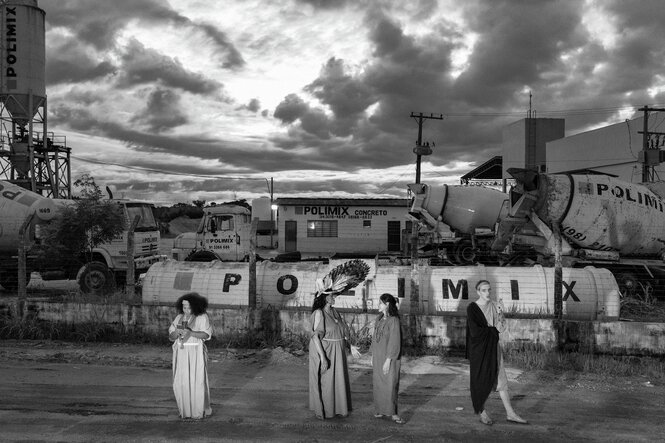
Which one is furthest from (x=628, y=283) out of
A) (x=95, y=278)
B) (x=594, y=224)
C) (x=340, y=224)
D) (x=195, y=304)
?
(x=340, y=224)

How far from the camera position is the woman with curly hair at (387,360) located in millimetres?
6371

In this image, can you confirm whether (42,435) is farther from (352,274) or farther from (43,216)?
(43,216)

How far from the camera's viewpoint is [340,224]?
111 ft

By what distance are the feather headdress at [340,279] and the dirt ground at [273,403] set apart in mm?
1493

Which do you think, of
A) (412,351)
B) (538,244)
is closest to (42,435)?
(412,351)

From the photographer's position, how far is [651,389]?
25.8 ft

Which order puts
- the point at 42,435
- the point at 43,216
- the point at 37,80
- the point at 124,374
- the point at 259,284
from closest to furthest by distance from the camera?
1. the point at 42,435
2. the point at 124,374
3. the point at 259,284
4. the point at 43,216
5. the point at 37,80

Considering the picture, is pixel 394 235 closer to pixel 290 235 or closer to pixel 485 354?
pixel 290 235

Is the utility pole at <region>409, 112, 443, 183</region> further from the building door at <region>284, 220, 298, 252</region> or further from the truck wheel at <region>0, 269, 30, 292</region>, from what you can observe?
the truck wheel at <region>0, 269, 30, 292</region>

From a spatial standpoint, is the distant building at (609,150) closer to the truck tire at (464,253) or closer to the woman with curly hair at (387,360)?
the truck tire at (464,253)

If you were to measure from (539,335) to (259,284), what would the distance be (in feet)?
17.4

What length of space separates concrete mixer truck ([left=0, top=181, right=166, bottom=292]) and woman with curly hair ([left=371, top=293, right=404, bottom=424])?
410 inches

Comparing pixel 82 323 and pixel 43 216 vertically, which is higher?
pixel 43 216

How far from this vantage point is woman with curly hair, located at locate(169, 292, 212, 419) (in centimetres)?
640
